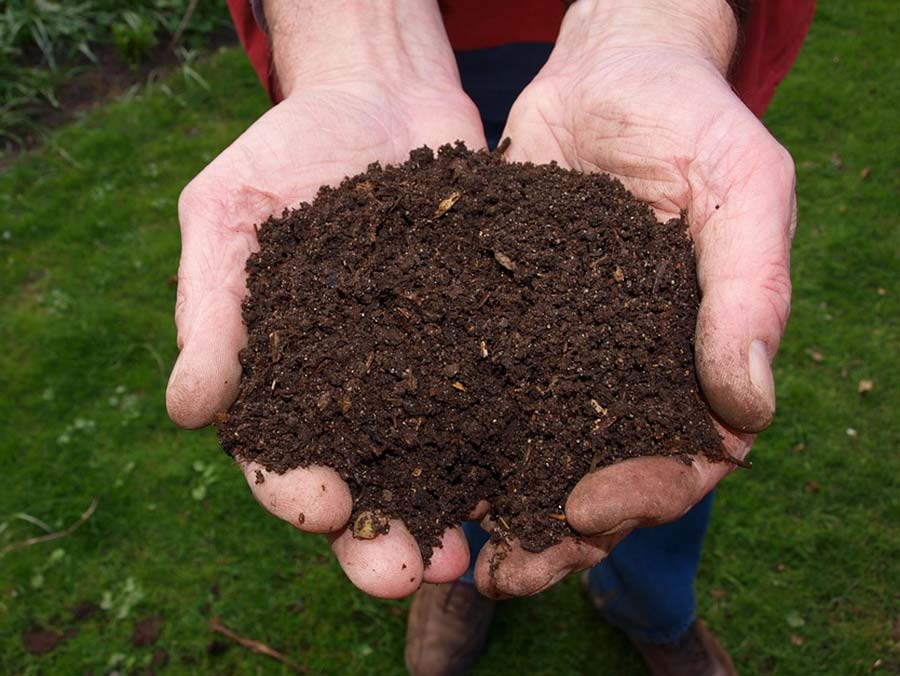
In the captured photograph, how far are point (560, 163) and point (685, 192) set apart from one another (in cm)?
50

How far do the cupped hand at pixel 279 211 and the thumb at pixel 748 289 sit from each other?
76 cm

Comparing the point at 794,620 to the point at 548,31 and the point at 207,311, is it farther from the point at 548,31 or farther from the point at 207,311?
the point at 207,311

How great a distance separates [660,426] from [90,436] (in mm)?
3106

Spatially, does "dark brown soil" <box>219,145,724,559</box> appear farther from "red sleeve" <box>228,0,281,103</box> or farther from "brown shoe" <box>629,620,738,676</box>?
"brown shoe" <box>629,620,738,676</box>

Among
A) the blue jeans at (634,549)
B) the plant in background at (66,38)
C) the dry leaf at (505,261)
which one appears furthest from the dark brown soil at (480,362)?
the plant in background at (66,38)

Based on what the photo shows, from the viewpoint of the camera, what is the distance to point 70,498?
3582 millimetres

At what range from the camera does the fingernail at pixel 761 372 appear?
162 cm

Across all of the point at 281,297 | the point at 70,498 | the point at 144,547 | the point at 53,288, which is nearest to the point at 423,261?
the point at 281,297

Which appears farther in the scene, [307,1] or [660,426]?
[307,1]

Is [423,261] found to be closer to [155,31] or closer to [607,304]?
[607,304]

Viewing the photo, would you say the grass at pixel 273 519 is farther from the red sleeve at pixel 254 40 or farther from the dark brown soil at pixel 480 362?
the red sleeve at pixel 254 40

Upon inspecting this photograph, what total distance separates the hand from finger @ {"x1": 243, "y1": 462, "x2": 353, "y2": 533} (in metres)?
0.38

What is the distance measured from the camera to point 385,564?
5.88ft

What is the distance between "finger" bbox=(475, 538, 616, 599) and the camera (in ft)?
5.76
